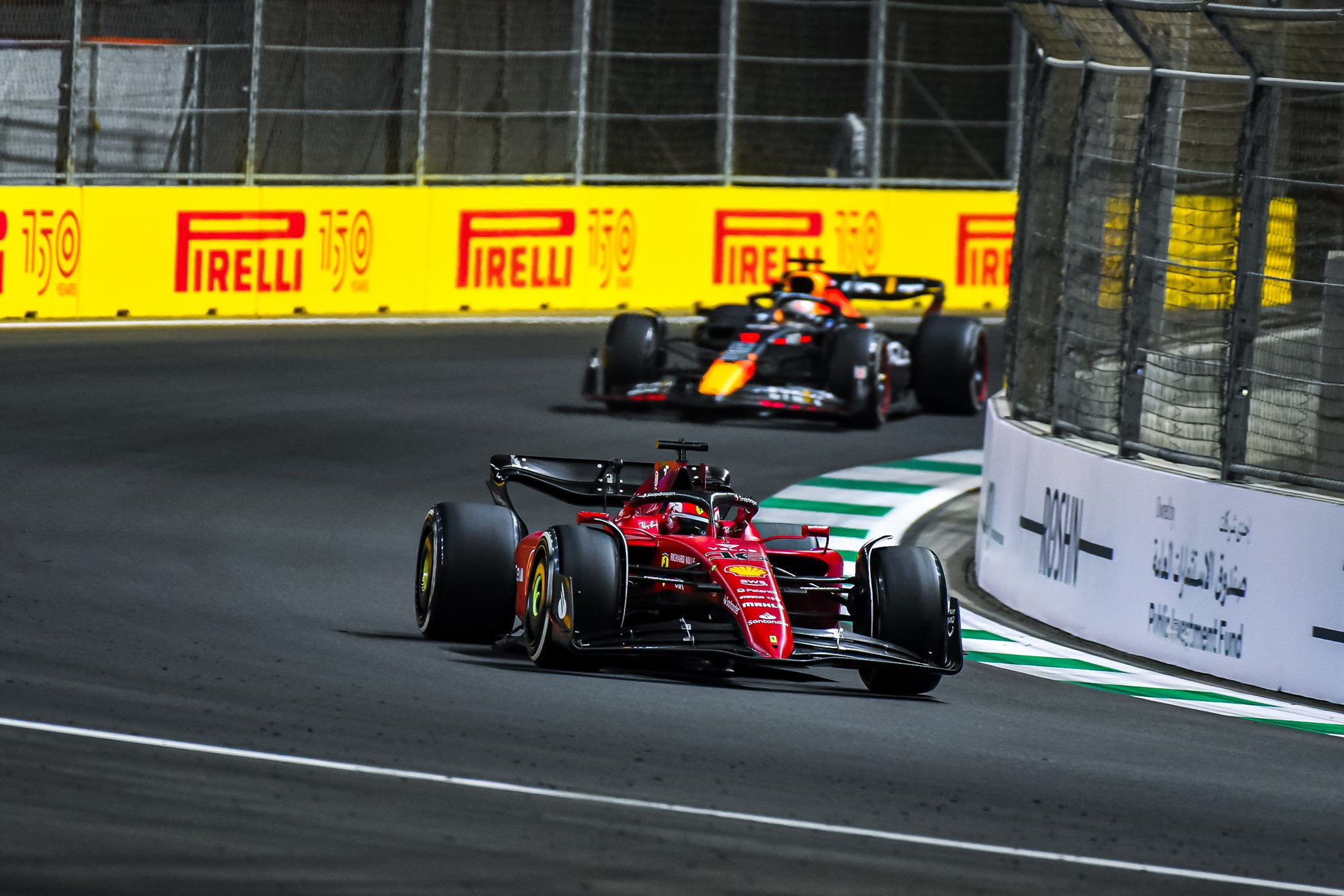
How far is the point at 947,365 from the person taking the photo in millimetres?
21188

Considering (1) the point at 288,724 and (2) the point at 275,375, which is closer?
(1) the point at 288,724

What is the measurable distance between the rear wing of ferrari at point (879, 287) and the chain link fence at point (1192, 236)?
6.89 meters

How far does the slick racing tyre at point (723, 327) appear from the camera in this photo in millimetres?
20391

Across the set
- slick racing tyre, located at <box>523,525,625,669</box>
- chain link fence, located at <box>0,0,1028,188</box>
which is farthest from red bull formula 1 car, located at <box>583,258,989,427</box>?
slick racing tyre, located at <box>523,525,625,669</box>

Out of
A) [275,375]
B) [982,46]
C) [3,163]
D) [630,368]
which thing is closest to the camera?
[630,368]

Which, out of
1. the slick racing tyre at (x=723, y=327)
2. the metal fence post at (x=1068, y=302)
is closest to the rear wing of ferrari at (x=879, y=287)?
the slick racing tyre at (x=723, y=327)

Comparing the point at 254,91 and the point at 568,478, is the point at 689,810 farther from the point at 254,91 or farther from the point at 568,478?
the point at 254,91

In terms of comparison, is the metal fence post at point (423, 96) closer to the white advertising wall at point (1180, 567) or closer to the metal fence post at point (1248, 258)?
the white advertising wall at point (1180, 567)

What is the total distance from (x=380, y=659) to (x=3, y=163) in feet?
54.3

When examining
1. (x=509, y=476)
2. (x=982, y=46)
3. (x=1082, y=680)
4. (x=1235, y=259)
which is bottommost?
(x=1082, y=680)

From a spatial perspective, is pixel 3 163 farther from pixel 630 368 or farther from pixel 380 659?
pixel 380 659

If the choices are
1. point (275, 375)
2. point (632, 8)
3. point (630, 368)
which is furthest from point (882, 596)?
point (632, 8)

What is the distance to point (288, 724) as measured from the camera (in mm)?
8648

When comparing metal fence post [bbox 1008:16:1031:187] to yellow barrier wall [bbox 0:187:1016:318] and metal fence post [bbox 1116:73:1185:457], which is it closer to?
yellow barrier wall [bbox 0:187:1016:318]
